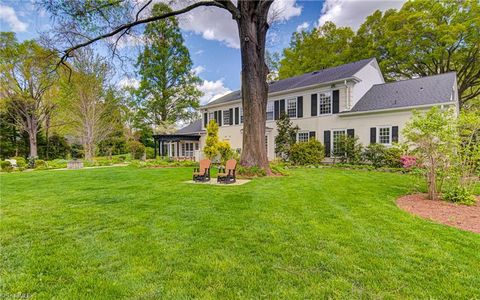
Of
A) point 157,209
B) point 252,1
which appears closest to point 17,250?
point 157,209

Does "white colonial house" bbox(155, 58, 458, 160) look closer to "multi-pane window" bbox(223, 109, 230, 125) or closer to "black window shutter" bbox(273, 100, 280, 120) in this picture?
"black window shutter" bbox(273, 100, 280, 120)

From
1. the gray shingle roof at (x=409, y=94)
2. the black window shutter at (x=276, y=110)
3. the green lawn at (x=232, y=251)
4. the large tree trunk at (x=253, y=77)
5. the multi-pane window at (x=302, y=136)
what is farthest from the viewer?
the black window shutter at (x=276, y=110)

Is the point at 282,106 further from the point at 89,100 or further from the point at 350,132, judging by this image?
the point at 89,100

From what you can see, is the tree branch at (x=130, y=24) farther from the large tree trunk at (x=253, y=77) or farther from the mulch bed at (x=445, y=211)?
the mulch bed at (x=445, y=211)

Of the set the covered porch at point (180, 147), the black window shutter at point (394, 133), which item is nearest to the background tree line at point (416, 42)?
the black window shutter at point (394, 133)

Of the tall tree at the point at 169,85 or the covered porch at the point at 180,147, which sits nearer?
the covered porch at the point at 180,147

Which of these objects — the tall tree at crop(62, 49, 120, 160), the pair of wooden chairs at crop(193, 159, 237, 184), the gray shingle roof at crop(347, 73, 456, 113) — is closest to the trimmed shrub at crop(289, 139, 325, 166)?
the gray shingle roof at crop(347, 73, 456, 113)

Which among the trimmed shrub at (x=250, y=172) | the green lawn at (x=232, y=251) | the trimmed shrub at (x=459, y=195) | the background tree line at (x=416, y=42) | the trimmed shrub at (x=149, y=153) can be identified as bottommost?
the green lawn at (x=232, y=251)

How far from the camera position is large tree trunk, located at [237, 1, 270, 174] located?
30.6 ft

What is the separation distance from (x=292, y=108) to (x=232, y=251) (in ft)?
49.9

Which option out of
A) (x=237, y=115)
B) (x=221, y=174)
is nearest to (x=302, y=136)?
(x=237, y=115)

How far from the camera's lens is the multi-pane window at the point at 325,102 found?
1533 centimetres

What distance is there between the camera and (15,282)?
2.39m

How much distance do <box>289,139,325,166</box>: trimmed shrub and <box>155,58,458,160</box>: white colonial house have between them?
951mm
